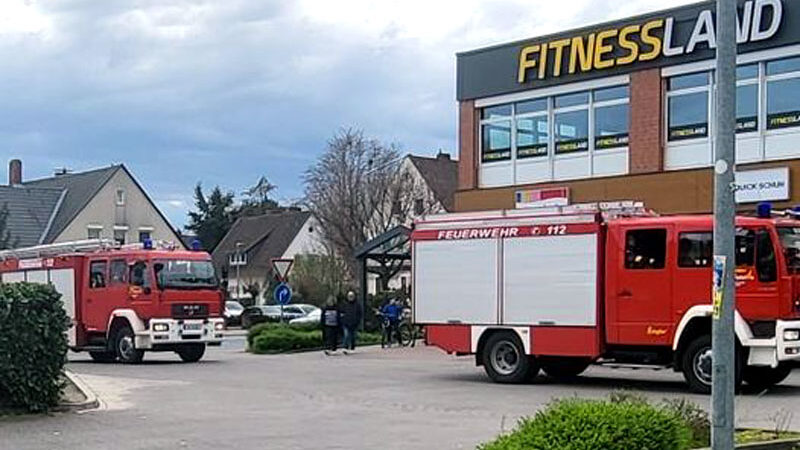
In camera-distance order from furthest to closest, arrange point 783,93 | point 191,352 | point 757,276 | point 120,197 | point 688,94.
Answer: point 120,197 → point 191,352 → point 688,94 → point 783,93 → point 757,276

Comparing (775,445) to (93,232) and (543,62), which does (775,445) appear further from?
(93,232)

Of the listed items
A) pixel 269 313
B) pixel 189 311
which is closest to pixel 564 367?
pixel 189 311

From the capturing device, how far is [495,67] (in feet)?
113

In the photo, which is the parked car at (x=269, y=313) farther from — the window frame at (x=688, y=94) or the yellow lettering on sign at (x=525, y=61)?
the window frame at (x=688, y=94)

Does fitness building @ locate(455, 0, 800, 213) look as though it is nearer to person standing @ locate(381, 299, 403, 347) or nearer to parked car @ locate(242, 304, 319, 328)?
person standing @ locate(381, 299, 403, 347)

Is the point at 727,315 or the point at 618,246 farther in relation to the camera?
the point at 618,246

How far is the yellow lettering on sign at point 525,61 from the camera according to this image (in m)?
33.1

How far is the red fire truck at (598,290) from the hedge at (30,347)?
7671 millimetres

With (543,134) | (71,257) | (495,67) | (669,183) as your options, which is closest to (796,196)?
(669,183)

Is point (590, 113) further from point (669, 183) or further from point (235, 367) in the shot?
point (235, 367)

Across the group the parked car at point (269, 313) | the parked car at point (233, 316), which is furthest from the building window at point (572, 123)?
the parked car at point (233, 316)

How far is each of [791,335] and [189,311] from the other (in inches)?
577

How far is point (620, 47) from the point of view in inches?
1217

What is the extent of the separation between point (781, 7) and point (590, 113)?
6.15 meters
